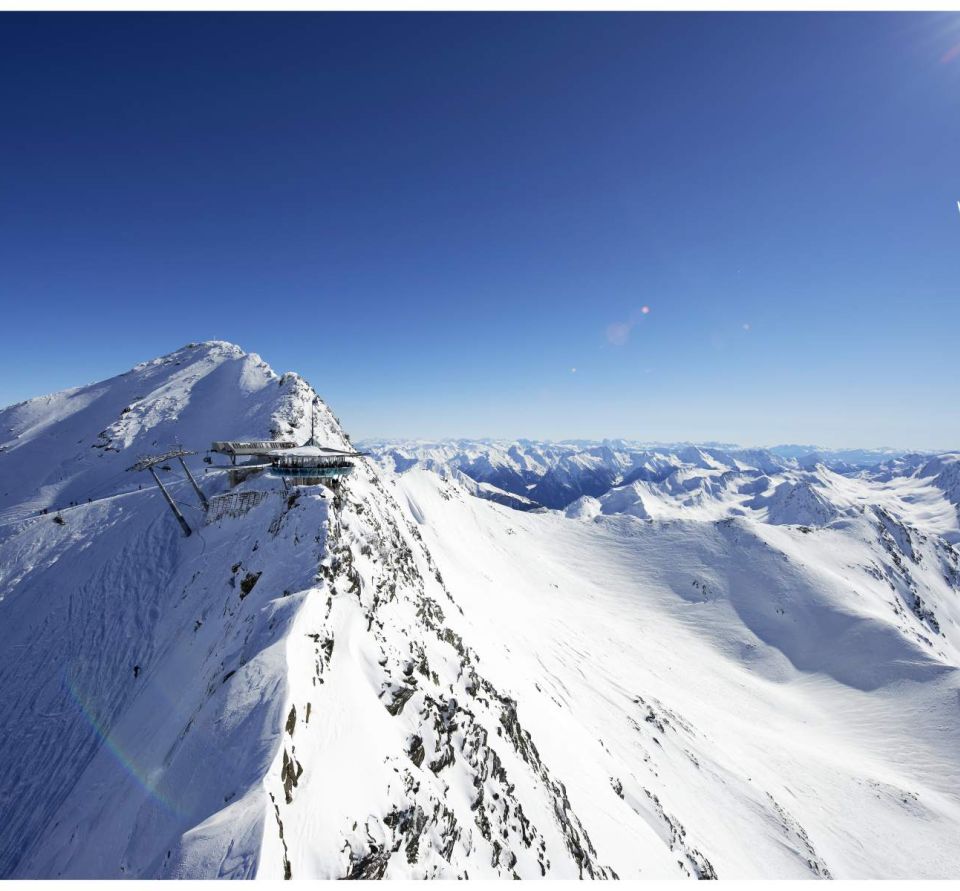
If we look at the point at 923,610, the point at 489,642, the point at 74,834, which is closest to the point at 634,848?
Answer: the point at 489,642

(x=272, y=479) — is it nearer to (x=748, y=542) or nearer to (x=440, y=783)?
(x=440, y=783)

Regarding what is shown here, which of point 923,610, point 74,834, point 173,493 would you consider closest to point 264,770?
point 74,834

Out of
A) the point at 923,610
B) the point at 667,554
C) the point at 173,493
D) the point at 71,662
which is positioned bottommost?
the point at 923,610

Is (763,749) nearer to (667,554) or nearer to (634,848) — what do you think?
(634,848)

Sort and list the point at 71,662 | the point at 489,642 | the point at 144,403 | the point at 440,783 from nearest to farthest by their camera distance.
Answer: the point at 440,783
the point at 71,662
the point at 489,642
the point at 144,403

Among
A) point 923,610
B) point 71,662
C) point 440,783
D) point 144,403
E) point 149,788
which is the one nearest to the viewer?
point 149,788

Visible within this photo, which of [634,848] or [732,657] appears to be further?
[732,657]

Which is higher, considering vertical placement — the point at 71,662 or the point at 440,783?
the point at 71,662
